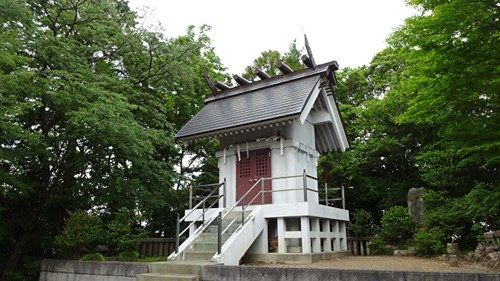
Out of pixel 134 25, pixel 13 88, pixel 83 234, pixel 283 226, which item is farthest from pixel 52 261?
pixel 134 25

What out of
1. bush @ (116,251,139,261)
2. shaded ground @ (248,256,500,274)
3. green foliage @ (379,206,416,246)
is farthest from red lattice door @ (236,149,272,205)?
green foliage @ (379,206,416,246)

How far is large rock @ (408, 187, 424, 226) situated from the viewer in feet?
42.8

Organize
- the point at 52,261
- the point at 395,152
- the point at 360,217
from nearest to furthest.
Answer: the point at 52,261 → the point at 360,217 → the point at 395,152

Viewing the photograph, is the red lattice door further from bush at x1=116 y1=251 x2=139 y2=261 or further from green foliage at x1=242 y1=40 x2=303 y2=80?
green foliage at x1=242 y1=40 x2=303 y2=80

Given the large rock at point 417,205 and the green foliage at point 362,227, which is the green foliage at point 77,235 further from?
the large rock at point 417,205

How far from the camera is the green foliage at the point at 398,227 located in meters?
12.5

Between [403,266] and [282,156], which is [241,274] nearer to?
[403,266]

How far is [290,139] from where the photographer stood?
11.5 m

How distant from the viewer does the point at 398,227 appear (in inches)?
493

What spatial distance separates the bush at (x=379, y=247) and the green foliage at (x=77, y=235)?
9.65m

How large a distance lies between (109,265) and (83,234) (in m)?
2.66

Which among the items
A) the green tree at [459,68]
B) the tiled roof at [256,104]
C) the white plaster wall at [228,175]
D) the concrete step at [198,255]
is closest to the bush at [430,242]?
the green tree at [459,68]

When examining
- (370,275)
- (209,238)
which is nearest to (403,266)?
(370,275)

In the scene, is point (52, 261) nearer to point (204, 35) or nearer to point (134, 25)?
point (134, 25)
